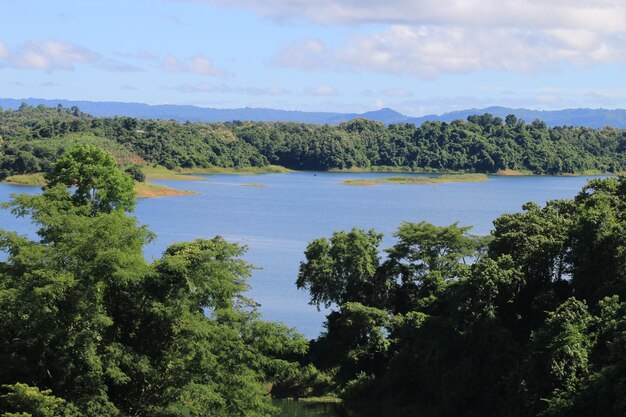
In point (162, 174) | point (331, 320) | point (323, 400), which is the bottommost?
point (323, 400)

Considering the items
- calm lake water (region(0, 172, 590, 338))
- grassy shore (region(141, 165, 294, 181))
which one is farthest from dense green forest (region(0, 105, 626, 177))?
calm lake water (region(0, 172, 590, 338))

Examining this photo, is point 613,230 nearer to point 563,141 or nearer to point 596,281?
point 596,281

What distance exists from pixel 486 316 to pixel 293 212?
194 feet

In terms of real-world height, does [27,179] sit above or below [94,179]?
below

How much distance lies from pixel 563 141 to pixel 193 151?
228 feet

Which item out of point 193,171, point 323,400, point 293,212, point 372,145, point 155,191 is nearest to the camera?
point 323,400

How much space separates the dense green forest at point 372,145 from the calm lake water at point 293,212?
11.2 m

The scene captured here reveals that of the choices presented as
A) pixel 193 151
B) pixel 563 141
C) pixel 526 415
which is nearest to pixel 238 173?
pixel 193 151

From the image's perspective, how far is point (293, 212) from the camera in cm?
9019

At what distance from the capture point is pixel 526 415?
27.7 m

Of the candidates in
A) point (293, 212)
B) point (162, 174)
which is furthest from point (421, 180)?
point (293, 212)

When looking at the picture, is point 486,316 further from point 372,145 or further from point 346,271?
point 372,145

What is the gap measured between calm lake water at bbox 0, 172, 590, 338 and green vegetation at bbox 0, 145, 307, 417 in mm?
15902

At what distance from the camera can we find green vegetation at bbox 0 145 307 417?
70.0 ft
